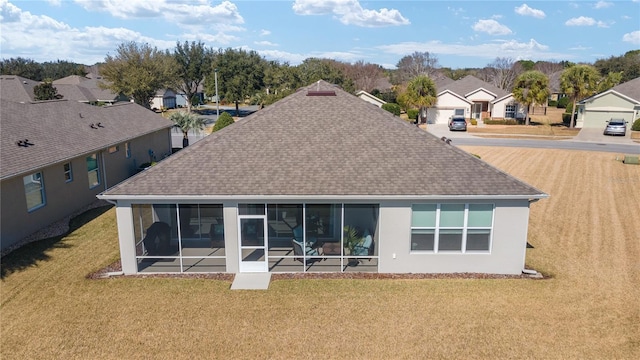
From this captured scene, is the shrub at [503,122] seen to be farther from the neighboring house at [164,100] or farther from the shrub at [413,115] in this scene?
the neighboring house at [164,100]

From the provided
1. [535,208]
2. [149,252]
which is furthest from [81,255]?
[535,208]

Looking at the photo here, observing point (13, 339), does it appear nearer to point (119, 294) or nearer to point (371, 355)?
point (119, 294)

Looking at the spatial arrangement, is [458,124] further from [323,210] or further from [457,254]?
[323,210]

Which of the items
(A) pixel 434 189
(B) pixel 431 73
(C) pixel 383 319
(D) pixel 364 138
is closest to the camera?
(C) pixel 383 319

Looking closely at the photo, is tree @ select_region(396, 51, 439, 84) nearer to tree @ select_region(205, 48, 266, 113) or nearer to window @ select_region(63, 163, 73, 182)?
tree @ select_region(205, 48, 266, 113)

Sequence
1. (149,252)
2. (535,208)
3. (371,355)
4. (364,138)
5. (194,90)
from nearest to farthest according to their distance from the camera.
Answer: (371,355) → (149,252) → (364,138) → (535,208) → (194,90)

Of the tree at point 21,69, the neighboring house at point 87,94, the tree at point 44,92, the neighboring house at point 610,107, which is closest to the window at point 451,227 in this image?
the neighboring house at point 610,107

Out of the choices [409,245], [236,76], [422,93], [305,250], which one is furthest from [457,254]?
[236,76]
